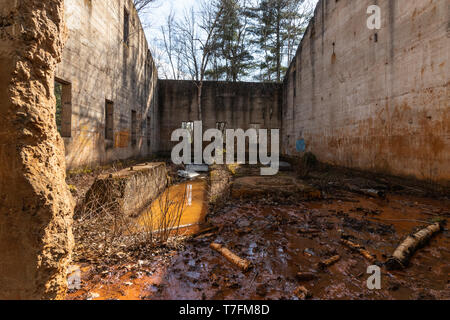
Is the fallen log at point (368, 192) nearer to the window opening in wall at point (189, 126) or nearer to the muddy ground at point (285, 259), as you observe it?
the muddy ground at point (285, 259)

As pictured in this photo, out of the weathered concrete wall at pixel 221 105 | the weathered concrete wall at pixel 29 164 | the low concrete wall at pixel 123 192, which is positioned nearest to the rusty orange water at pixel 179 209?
the low concrete wall at pixel 123 192

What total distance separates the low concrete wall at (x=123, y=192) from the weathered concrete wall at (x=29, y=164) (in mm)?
1910

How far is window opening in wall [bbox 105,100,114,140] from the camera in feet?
28.7

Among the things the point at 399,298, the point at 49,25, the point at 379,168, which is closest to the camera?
the point at 49,25

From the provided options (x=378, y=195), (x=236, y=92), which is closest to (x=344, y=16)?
(x=378, y=195)

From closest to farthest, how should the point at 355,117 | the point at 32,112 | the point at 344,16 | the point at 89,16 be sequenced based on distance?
1. the point at 32,112
2. the point at 89,16
3. the point at 355,117
4. the point at 344,16

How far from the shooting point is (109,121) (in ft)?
29.0

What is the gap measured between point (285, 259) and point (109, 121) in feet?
28.1

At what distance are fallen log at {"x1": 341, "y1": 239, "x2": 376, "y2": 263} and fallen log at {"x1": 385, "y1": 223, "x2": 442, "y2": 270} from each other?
195mm

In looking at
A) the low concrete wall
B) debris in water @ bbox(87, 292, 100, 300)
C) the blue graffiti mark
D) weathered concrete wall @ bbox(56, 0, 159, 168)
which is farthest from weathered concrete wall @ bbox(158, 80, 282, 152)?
debris in water @ bbox(87, 292, 100, 300)

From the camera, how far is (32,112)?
5.19ft

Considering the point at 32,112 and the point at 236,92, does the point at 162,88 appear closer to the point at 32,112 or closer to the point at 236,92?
the point at 236,92

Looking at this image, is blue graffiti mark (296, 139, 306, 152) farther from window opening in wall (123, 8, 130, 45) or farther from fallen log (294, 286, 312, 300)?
fallen log (294, 286, 312, 300)

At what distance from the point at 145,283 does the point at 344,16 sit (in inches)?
464
